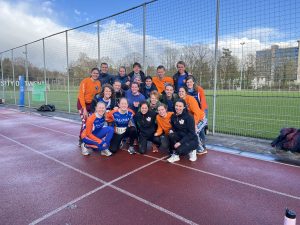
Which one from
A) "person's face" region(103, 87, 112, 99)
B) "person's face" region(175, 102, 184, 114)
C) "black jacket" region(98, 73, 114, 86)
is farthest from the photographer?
"black jacket" region(98, 73, 114, 86)

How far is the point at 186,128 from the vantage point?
4848 millimetres

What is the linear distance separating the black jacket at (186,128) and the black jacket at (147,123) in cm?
60

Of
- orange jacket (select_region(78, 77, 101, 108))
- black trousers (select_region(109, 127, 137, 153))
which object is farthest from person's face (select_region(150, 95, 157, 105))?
orange jacket (select_region(78, 77, 101, 108))

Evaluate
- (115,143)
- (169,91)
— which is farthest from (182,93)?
(115,143)

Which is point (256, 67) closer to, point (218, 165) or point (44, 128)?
point (218, 165)

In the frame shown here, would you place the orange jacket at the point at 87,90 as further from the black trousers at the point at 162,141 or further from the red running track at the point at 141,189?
the black trousers at the point at 162,141

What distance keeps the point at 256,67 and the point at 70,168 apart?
15.4 feet

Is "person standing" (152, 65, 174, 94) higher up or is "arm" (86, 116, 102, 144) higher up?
"person standing" (152, 65, 174, 94)

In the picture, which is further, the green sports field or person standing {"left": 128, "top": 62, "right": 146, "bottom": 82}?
the green sports field

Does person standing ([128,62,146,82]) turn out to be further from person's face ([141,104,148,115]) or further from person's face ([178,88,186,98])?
person's face ([178,88,186,98])

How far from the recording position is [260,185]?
368cm

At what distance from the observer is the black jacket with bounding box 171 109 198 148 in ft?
15.7

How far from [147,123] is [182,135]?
85 cm

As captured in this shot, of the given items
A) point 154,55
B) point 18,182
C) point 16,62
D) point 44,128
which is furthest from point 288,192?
point 16,62
